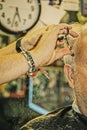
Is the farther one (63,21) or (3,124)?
(63,21)

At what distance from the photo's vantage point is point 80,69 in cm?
186

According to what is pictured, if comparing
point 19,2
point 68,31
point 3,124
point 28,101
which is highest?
point 19,2

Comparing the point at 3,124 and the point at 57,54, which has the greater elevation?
the point at 57,54

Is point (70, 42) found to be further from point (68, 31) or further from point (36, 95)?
point (36, 95)

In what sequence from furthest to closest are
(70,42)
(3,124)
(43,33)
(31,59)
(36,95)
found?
(36,95) < (3,124) < (70,42) < (43,33) < (31,59)

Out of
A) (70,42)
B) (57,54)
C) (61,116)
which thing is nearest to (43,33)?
(57,54)

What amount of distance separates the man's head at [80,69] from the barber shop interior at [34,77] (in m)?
0.39

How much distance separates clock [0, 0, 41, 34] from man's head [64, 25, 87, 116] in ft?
2.16

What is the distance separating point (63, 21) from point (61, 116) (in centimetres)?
91

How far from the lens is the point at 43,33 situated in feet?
5.41

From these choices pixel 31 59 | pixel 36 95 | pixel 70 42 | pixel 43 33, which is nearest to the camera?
pixel 31 59

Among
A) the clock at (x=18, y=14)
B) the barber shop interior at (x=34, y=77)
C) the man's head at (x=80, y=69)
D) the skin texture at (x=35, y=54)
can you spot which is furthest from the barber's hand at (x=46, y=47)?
the clock at (x=18, y=14)

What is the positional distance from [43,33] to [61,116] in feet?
2.15

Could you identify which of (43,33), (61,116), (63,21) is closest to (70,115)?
(61,116)
